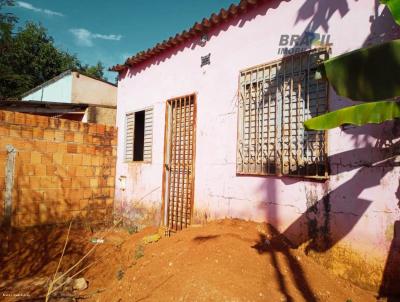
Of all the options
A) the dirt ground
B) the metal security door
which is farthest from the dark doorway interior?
the dirt ground

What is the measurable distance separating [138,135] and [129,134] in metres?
0.54

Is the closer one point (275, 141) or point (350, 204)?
point (350, 204)

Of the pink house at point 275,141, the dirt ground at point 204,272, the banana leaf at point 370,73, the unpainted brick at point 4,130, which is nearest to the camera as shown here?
the banana leaf at point 370,73

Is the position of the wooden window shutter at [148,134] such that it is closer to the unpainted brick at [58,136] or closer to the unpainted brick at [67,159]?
the unpainted brick at [67,159]

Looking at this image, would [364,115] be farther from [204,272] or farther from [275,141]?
[204,272]

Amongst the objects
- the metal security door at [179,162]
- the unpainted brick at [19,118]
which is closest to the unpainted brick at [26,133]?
the unpainted brick at [19,118]

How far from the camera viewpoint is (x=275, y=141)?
4434 millimetres

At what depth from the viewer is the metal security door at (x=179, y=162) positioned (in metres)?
6.06

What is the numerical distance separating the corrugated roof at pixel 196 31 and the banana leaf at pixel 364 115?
2823 mm

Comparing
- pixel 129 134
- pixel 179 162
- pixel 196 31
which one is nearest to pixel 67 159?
pixel 129 134

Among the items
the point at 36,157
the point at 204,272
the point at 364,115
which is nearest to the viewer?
the point at 364,115

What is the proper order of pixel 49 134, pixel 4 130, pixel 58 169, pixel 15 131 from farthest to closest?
pixel 58 169
pixel 49 134
pixel 15 131
pixel 4 130

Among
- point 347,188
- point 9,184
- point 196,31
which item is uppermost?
point 196,31

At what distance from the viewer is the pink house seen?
11.4 feet
